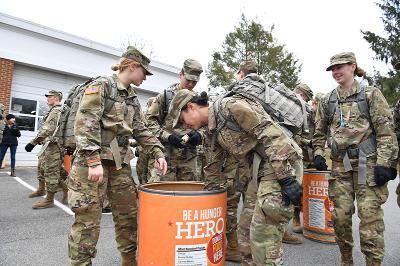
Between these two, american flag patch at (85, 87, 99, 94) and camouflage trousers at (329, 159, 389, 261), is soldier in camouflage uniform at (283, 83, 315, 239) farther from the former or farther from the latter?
american flag patch at (85, 87, 99, 94)

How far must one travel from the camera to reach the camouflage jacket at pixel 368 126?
10.1 ft

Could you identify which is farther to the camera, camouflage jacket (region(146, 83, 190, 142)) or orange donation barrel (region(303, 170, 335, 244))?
orange donation barrel (region(303, 170, 335, 244))

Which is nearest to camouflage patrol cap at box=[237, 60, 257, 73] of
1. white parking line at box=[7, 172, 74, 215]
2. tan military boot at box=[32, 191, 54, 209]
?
white parking line at box=[7, 172, 74, 215]

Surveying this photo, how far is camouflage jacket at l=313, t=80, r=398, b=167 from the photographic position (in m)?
3.08

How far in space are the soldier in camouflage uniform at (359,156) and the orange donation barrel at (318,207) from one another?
0.83 m

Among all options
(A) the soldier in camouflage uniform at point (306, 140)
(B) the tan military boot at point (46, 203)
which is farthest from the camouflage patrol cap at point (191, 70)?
(B) the tan military boot at point (46, 203)

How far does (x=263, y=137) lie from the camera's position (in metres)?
2.20

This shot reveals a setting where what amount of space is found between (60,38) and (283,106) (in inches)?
414

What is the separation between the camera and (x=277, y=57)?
67.4 ft

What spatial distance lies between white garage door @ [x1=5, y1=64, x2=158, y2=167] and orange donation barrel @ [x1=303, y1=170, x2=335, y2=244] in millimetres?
9334

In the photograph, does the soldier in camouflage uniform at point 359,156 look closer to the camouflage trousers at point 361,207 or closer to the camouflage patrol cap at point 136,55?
the camouflage trousers at point 361,207

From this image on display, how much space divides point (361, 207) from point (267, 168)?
→ 132 centimetres

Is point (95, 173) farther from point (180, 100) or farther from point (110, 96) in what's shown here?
point (180, 100)

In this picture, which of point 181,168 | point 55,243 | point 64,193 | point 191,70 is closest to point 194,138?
point 181,168
